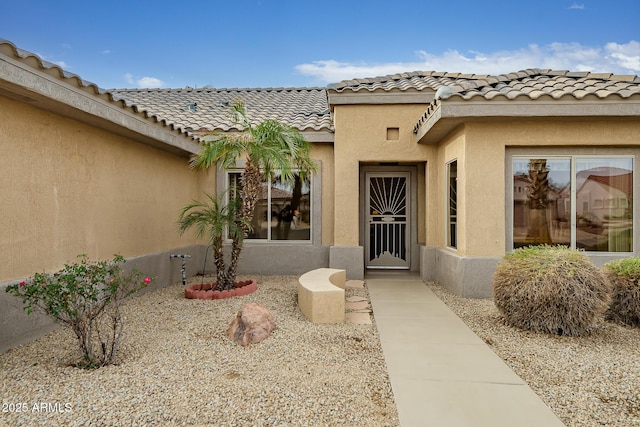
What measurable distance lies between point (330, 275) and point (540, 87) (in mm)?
6164

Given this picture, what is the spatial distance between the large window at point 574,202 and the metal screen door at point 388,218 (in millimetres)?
3560

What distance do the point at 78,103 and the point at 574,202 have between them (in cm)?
968

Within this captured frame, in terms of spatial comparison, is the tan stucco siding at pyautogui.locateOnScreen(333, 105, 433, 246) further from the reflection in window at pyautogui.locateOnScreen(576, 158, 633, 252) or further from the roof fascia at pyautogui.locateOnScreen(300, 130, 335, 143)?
the reflection in window at pyautogui.locateOnScreen(576, 158, 633, 252)

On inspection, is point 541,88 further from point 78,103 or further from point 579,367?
point 78,103

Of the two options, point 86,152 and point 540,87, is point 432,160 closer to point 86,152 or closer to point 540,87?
point 540,87

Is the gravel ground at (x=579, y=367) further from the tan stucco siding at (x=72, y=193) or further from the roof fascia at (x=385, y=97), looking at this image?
the tan stucco siding at (x=72, y=193)

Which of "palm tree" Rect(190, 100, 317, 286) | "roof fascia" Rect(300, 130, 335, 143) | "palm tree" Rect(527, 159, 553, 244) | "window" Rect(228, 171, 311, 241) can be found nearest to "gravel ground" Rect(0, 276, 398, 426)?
"palm tree" Rect(190, 100, 317, 286)

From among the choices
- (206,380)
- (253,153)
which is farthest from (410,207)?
(206,380)

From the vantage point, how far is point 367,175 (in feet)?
38.6

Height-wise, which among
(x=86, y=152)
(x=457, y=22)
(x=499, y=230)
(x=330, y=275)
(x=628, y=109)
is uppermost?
(x=457, y=22)

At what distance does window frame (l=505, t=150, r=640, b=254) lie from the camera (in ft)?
27.7

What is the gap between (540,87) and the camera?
28.3ft

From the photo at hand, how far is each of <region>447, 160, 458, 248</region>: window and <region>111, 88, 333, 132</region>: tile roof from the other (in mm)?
3374

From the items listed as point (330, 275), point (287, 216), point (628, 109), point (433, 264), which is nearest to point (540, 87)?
point (628, 109)
